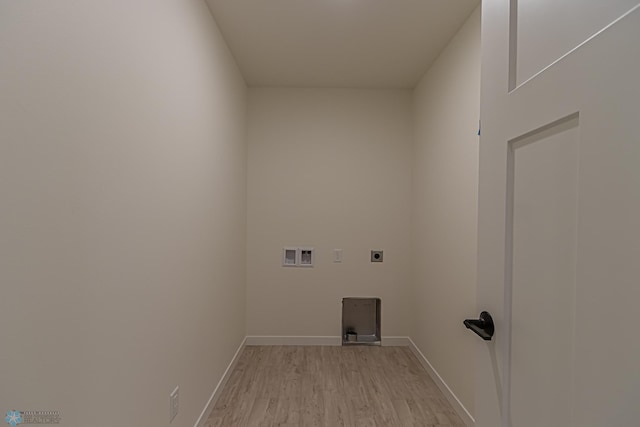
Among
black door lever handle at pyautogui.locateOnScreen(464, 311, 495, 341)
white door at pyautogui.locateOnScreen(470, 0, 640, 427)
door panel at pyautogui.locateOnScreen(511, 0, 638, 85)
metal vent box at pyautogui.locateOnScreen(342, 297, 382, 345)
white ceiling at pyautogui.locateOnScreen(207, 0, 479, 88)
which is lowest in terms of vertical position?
metal vent box at pyautogui.locateOnScreen(342, 297, 382, 345)

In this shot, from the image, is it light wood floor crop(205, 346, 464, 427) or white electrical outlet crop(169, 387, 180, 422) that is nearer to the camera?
white electrical outlet crop(169, 387, 180, 422)

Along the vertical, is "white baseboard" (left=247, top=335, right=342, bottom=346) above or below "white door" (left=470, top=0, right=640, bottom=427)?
below

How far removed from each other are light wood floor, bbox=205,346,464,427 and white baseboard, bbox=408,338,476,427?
0.12ft

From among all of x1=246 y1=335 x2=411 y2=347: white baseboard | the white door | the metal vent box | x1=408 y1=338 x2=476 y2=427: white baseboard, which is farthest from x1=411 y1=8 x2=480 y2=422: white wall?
the white door

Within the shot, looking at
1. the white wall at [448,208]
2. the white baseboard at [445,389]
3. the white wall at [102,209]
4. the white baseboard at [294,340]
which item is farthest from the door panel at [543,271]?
the white baseboard at [294,340]

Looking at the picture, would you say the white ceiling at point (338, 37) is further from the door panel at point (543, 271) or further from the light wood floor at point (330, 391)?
the light wood floor at point (330, 391)

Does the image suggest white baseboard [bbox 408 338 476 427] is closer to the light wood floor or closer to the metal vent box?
the light wood floor

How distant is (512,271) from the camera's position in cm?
90

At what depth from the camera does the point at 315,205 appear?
3688 mm

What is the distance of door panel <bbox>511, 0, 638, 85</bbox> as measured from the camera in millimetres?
623

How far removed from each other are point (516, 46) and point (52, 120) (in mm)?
1201

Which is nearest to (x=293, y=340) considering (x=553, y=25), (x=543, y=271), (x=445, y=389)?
(x=445, y=389)

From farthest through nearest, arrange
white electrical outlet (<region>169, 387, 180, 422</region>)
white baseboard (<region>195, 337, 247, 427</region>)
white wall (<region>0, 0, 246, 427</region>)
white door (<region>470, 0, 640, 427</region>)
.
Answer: white baseboard (<region>195, 337, 247, 427</region>), white electrical outlet (<region>169, 387, 180, 422</region>), white wall (<region>0, 0, 246, 427</region>), white door (<region>470, 0, 640, 427</region>)

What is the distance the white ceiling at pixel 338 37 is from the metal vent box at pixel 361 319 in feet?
7.34
